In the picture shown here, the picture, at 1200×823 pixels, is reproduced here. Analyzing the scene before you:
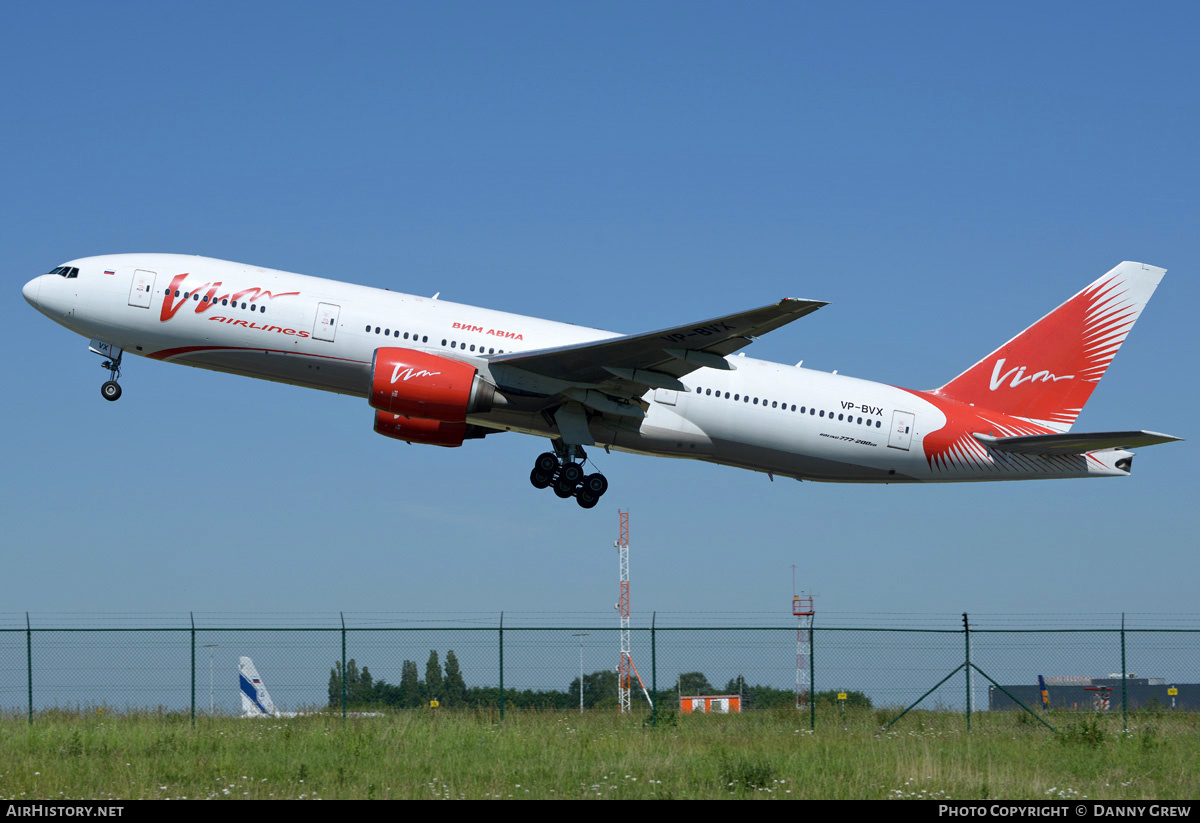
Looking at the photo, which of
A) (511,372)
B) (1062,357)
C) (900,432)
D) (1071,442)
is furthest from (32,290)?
(1062,357)

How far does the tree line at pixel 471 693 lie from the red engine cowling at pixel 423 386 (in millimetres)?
5257

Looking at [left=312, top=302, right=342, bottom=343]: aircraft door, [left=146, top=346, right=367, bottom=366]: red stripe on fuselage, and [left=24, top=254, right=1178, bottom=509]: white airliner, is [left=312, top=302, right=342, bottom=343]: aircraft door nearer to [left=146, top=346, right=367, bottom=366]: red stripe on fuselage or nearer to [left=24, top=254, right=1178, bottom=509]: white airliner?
[left=24, top=254, right=1178, bottom=509]: white airliner

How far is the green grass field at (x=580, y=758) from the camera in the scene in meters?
14.7

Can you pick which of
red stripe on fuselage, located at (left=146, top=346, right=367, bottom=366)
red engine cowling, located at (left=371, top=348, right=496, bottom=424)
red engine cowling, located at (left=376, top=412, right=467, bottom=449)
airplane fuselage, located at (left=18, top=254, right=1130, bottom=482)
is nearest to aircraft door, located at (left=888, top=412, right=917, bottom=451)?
airplane fuselage, located at (left=18, top=254, right=1130, bottom=482)

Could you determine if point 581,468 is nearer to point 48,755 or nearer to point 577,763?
point 577,763

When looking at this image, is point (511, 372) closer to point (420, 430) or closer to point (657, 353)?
point (420, 430)

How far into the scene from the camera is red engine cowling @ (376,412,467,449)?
83.7 feet

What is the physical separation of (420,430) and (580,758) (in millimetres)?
10795

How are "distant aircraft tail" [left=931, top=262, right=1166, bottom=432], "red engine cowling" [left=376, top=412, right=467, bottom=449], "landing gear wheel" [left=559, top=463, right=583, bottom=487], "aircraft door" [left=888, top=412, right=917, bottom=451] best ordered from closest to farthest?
"red engine cowling" [left=376, top=412, right=467, bottom=449], "landing gear wheel" [left=559, top=463, right=583, bottom=487], "aircraft door" [left=888, top=412, right=917, bottom=451], "distant aircraft tail" [left=931, top=262, right=1166, bottom=432]

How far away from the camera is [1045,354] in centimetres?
2923

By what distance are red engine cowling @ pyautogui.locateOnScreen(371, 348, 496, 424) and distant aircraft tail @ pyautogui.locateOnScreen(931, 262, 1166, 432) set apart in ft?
41.3

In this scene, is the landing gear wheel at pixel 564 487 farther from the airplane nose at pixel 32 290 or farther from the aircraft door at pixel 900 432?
the airplane nose at pixel 32 290

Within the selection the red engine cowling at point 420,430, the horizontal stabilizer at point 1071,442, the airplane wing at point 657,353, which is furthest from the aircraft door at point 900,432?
the red engine cowling at point 420,430
